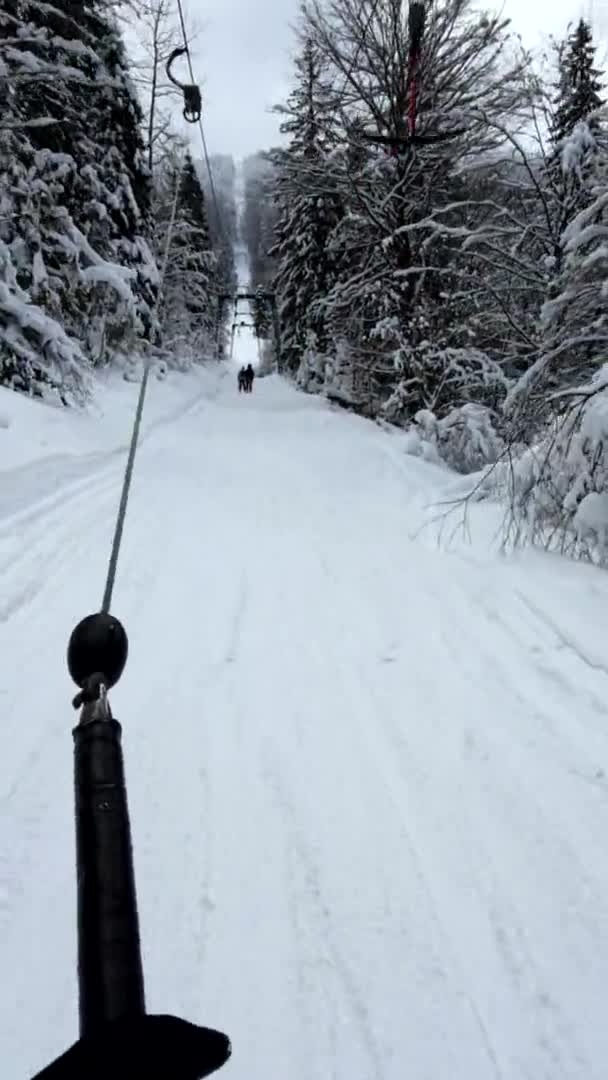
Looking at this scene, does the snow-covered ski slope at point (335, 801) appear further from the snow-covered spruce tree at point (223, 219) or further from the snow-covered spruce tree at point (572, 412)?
the snow-covered spruce tree at point (223, 219)

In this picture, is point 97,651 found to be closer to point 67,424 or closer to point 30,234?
point 67,424

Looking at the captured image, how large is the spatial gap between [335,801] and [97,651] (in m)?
1.64

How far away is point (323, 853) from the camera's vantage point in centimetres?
248

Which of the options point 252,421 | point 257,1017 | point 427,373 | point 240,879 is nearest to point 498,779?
point 240,879

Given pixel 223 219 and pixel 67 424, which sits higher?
pixel 223 219

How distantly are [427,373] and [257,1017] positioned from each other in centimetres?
1226

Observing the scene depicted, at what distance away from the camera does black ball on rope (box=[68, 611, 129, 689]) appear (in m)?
1.45

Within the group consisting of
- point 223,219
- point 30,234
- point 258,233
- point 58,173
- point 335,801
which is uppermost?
point 223,219

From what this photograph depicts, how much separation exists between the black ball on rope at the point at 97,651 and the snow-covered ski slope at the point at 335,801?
1112 millimetres

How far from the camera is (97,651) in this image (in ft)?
4.81

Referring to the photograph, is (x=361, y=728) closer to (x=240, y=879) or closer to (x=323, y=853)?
(x=323, y=853)

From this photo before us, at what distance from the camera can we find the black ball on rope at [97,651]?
145 cm

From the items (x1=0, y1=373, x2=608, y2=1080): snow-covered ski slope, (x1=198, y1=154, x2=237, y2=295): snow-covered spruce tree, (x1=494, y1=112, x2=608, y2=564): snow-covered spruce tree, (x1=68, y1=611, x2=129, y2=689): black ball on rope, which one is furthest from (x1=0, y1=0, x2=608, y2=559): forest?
(x1=198, y1=154, x2=237, y2=295): snow-covered spruce tree

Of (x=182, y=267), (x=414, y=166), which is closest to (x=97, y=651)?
(x=414, y=166)
